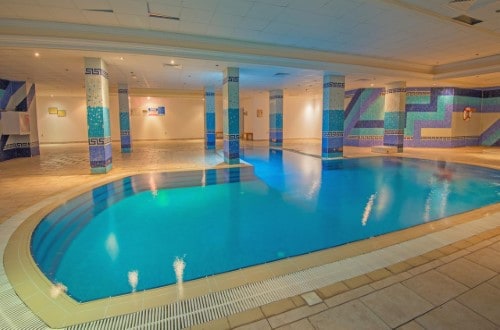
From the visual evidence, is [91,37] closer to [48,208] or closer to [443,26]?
[48,208]

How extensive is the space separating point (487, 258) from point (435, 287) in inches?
34.3

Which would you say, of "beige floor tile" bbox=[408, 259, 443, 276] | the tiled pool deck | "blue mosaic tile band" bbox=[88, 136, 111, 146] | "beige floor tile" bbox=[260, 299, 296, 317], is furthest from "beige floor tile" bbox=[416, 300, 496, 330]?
"blue mosaic tile band" bbox=[88, 136, 111, 146]

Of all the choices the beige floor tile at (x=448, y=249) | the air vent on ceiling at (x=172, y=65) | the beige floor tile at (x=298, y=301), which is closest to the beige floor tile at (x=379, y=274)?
the beige floor tile at (x=298, y=301)

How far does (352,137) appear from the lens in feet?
45.4

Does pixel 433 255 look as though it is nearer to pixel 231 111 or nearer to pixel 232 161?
pixel 232 161

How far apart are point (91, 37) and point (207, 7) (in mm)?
2465

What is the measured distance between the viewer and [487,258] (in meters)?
2.49

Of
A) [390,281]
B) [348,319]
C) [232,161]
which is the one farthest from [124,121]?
[348,319]

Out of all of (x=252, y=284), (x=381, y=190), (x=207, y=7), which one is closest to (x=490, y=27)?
(x=381, y=190)

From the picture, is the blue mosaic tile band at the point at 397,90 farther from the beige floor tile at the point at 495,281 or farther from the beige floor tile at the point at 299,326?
the beige floor tile at the point at 299,326

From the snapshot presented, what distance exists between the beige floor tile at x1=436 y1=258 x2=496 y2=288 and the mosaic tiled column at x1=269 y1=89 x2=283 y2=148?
1172cm

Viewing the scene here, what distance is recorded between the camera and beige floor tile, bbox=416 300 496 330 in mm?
1666

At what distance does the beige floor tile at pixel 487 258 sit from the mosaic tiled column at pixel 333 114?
7181 millimetres

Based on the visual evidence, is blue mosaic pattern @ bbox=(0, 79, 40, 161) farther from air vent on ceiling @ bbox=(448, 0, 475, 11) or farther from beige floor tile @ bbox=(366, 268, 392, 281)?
air vent on ceiling @ bbox=(448, 0, 475, 11)
